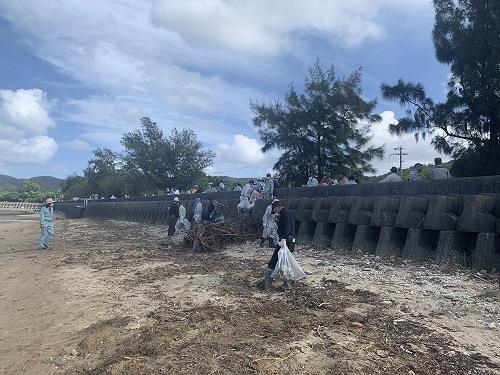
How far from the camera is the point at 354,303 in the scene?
6.00 m

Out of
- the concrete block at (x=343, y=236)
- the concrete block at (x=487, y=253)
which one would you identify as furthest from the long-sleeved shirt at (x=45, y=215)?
the concrete block at (x=487, y=253)

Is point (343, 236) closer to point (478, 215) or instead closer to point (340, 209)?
point (340, 209)

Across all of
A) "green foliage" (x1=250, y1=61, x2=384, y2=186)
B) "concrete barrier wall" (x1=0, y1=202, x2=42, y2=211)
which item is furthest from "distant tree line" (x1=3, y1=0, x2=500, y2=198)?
"concrete barrier wall" (x1=0, y1=202, x2=42, y2=211)

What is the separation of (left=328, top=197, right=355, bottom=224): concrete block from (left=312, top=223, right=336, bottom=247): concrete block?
0.85 ft

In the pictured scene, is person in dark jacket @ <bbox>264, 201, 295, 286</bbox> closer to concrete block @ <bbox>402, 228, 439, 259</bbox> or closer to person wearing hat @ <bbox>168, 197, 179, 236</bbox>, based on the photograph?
concrete block @ <bbox>402, 228, 439, 259</bbox>

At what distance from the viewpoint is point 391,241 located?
30.3ft

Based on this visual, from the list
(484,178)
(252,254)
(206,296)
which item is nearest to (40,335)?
(206,296)

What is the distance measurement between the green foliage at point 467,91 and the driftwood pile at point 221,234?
947cm

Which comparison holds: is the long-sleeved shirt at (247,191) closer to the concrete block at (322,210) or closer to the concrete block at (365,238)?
the concrete block at (322,210)

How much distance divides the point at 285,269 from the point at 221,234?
22.1ft

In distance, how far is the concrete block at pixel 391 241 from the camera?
9.12 metres

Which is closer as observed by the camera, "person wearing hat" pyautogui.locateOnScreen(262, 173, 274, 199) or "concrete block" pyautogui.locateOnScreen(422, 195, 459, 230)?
"concrete block" pyautogui.locateOnScreen(422, 195, 459, 230)

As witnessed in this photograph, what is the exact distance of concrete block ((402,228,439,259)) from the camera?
8.48 metres

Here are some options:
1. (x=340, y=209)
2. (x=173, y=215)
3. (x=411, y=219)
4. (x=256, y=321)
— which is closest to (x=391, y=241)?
(x=411, y=219)
